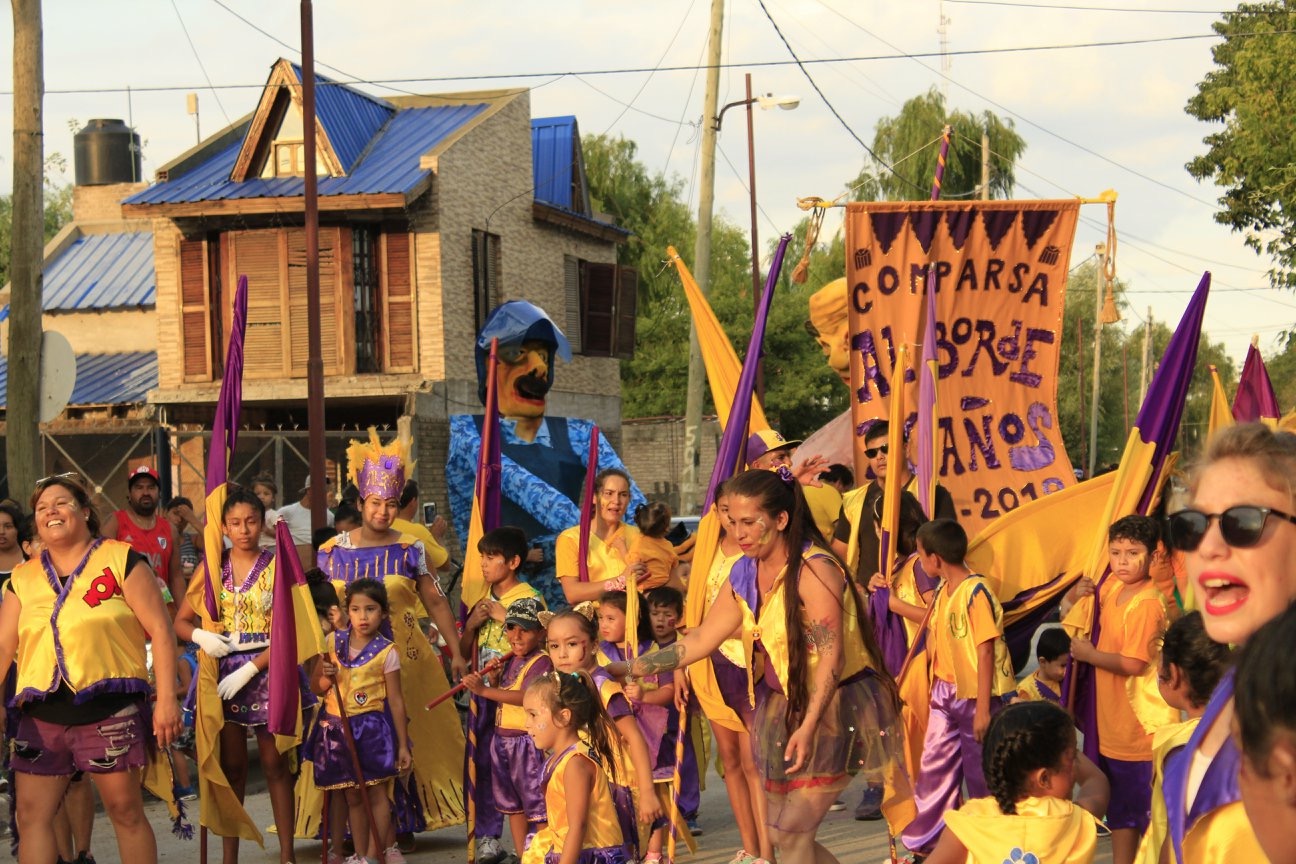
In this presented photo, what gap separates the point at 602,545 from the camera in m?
9.05

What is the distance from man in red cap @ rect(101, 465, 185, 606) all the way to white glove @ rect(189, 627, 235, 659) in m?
2.49

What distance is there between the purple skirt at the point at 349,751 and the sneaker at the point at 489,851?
588mm

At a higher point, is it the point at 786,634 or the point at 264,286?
the point at 264,286

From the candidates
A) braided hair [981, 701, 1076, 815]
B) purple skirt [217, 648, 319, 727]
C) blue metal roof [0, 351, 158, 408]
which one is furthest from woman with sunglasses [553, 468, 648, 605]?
blue metal roof [0, 351, 158, 408]

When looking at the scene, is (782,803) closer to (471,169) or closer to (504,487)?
(504,487)

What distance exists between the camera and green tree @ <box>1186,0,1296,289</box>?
2089 centimetres

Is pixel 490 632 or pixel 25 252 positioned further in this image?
pixel 25 252

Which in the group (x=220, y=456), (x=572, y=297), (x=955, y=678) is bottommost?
(x=955, y=678)

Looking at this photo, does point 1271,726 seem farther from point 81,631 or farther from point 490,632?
point 490,632

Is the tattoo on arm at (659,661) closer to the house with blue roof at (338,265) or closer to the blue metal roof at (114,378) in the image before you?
the house with blue roof at (338,265)

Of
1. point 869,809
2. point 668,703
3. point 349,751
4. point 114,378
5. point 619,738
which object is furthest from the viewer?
point 114,378

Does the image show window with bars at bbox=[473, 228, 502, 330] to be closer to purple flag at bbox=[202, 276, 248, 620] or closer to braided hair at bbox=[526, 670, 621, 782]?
purple flag at bbox=[202, 276, 248, 620]

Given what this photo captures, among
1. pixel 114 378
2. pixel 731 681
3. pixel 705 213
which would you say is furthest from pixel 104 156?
pixel 731 681

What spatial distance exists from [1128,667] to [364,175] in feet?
66.0
